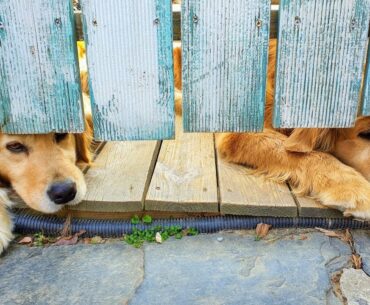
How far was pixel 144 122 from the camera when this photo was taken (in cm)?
213

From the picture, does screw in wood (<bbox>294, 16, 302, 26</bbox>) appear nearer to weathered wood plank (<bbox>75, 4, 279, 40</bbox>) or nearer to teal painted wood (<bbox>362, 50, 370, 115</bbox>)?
weathered wood plank (<bbox>75, 4, 279, 40</bbox>)

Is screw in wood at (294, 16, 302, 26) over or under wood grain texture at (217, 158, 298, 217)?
over

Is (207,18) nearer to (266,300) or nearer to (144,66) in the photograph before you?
(144,66)

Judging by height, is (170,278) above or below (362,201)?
below

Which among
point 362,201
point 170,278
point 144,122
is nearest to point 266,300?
point 170,278

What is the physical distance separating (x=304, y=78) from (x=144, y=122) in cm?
80

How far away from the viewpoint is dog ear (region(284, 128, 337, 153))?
2.47 meters

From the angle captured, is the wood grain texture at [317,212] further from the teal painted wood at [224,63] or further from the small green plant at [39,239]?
the small green plant at [39,239]

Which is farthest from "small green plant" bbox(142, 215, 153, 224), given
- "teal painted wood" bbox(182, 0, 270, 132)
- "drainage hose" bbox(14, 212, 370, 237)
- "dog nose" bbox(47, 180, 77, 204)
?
"teal painted wood" bbox(182, 0, 270, 132)

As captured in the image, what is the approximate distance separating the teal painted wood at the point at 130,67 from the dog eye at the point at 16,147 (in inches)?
18.5

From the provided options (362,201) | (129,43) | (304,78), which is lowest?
(362,201)

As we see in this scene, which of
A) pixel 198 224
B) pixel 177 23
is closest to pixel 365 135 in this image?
pixel 198 224

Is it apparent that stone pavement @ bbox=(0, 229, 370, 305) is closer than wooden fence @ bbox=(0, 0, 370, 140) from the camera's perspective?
Yes

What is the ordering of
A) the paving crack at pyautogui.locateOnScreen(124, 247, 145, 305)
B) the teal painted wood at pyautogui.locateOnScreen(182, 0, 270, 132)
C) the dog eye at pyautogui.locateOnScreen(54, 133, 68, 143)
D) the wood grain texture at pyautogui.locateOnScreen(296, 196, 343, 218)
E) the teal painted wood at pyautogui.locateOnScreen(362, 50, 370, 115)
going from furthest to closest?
the dog eye at pyautogui.locateOnScreen(54, 133, 68, 143)
the wood grain texture at pyautogui.locateOnScreen(296, 196, 343, 218)
the teal painted wood at pyautogui.locateOnScreen(362, 50, 370, 115)
the teal painted wood at pyautogui.locateOnScreen(182, 0, 270, 132)
the paving crack at pyautogui.locateOnScreen(124, 247, 145, 305)
